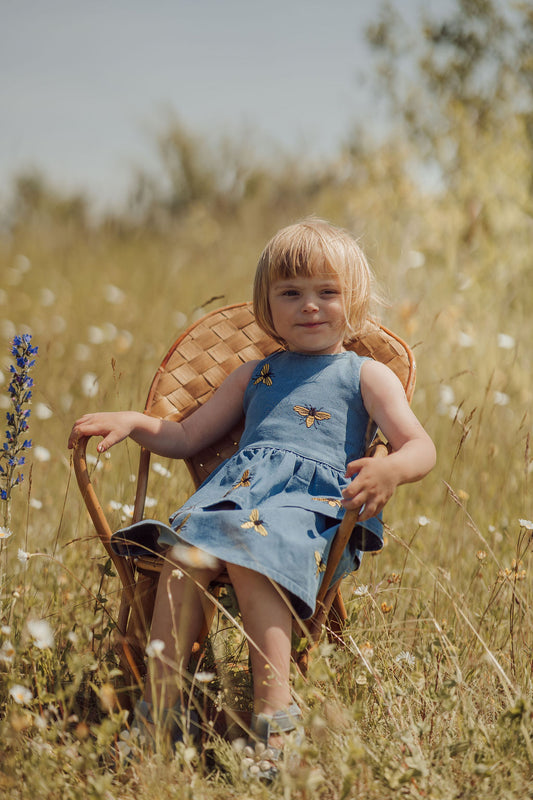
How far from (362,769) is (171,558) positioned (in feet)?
1.88

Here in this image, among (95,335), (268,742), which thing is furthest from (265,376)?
(95,335)

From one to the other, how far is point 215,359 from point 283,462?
22.9 inches

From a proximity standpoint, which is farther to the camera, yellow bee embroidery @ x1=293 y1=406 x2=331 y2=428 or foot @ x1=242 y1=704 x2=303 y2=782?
yellow bee embroidery @ x1=293 y1=406 x2=331 y2=428

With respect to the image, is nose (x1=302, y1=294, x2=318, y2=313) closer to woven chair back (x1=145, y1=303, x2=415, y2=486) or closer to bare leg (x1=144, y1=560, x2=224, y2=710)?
woven chair back (x1=145, y1=303, x2=415, y2=486)

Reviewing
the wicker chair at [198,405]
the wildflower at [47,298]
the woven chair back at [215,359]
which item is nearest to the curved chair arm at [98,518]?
the wicker chair at [198,405]

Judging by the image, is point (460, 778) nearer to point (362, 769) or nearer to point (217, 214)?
point (362, 769)

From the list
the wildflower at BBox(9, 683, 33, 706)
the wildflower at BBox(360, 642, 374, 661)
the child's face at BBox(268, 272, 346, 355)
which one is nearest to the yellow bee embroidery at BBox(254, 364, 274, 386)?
the child's face at BBox(268, 272, 346, 355)

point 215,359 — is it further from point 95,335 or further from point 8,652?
point 95,335

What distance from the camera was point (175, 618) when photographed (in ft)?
5.28

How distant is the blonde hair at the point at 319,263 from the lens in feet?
6.15

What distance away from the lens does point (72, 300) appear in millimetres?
5184

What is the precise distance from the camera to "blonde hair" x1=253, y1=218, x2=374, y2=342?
6.15 ft

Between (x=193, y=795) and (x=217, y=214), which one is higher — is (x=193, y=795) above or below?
below

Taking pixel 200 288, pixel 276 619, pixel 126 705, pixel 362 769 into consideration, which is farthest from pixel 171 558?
pixel 200 288
